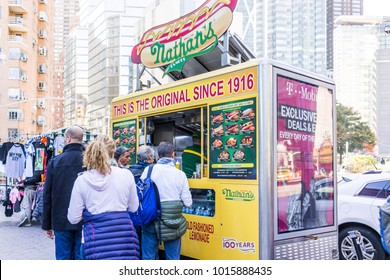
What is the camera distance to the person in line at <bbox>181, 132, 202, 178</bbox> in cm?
713

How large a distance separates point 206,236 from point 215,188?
2.03 feet

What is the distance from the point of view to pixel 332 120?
5.96m

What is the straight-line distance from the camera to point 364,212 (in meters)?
6.70

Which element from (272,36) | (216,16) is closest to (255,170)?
(216,16)

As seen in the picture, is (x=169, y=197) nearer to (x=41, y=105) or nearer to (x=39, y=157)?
(x=39, y=157)

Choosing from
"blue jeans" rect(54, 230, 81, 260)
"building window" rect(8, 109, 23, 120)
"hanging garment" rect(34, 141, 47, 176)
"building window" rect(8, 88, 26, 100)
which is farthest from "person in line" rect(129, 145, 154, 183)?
"building window" rect(8, 109, 23, 120)

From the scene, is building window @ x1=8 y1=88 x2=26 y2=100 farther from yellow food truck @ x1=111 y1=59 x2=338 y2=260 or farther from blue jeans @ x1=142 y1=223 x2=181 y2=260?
blue jeans @ x1=142 y1=223 x2=181 y2=260

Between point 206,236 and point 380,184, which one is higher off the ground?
point 380,184

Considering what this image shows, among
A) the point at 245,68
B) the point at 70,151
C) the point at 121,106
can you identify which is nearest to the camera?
the point at 70,151

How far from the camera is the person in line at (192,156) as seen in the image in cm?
713

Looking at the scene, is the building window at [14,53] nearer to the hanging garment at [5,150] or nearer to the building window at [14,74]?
the building window at [14,74]

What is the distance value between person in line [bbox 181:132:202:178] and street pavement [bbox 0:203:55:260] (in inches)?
97.3


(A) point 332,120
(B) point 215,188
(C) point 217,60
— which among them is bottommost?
(B) point 215,188

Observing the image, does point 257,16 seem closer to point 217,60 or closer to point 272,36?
point 272,36
